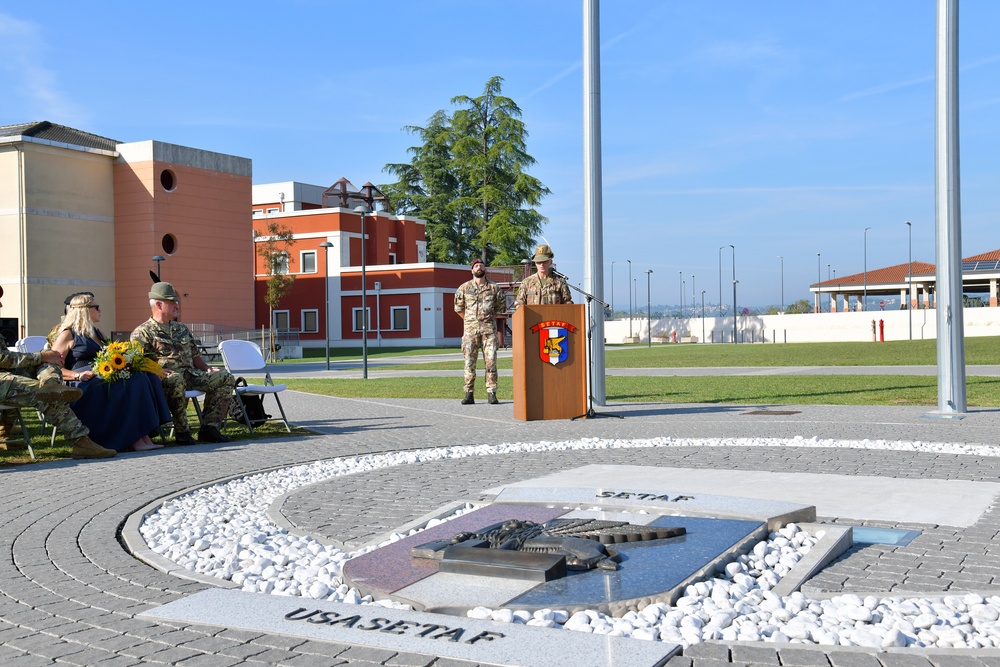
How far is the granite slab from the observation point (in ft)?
11.3

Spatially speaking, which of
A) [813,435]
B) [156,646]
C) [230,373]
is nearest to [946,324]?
[813,435]

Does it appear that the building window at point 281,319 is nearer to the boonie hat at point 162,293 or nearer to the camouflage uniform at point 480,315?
the camouflage uniform at point 480,315

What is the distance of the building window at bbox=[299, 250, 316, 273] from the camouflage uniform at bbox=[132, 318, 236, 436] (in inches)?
2081

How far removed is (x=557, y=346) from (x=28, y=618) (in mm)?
9132

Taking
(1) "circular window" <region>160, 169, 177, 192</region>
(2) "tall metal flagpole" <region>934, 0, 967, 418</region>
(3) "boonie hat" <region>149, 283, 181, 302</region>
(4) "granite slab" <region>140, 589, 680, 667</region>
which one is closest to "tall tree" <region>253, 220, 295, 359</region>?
(1) "circular window" <region>160, 169, 177, 192</region>

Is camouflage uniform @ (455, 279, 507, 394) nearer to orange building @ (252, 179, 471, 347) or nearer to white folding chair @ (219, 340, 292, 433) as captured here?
white folding chair @ (219, 340, 292, 433)

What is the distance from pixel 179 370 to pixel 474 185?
61235mm

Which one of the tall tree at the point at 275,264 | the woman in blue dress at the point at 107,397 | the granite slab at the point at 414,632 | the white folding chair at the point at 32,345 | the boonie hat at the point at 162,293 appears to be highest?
the tall tree at the point at 275,264

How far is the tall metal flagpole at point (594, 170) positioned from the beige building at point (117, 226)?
34.8 m

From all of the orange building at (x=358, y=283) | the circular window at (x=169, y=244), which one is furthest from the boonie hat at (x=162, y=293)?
the orange building at (x=358, y=283)

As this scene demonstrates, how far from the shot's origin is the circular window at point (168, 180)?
47094mm

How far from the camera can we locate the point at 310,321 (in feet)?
206

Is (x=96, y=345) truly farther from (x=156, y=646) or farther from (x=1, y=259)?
(x=1, y=259)

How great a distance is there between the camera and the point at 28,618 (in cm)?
412
